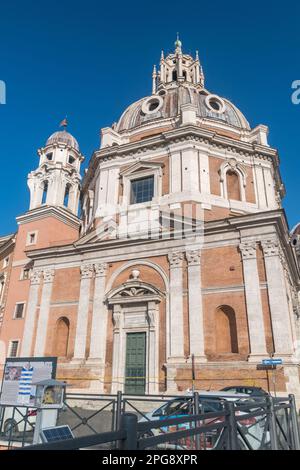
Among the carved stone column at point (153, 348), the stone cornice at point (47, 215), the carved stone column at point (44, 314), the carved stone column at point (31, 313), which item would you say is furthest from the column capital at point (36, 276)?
the carved stone column at point (153, 348)

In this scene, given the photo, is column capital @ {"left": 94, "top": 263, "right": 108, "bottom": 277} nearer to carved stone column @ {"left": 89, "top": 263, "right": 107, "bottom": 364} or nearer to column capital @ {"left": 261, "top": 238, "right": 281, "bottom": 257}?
carved stone column @ {"left": 89, "top": 263, "right": 107, "bottom": 364}

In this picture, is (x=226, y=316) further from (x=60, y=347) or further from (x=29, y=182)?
(x=29, y=182)

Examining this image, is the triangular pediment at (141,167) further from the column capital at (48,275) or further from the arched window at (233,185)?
the column capital at (48,275)

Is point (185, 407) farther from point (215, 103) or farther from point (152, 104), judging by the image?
point (215, 103)

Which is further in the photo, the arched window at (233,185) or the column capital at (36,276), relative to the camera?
A: the arched window at (233,185)

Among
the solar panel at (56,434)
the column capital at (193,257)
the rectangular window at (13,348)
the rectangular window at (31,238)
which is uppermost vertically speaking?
the rectangular window at (31,238)

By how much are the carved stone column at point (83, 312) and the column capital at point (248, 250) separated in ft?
29.2

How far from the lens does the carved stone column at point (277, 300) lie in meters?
15.5

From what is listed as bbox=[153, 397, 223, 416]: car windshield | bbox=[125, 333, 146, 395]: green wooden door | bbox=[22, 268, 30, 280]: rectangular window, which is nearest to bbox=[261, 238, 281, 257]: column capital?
bbox=[125, 333, 146, 395]: green wooden door

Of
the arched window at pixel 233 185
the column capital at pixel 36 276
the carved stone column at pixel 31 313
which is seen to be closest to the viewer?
the carved stone column at pixel 31 313

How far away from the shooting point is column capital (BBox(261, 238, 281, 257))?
1719 cm

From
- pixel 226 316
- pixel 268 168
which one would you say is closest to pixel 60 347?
pixel 226 316

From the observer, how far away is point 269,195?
78.7 ft

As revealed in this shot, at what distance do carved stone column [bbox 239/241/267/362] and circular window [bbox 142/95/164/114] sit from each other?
1562 centimetres
